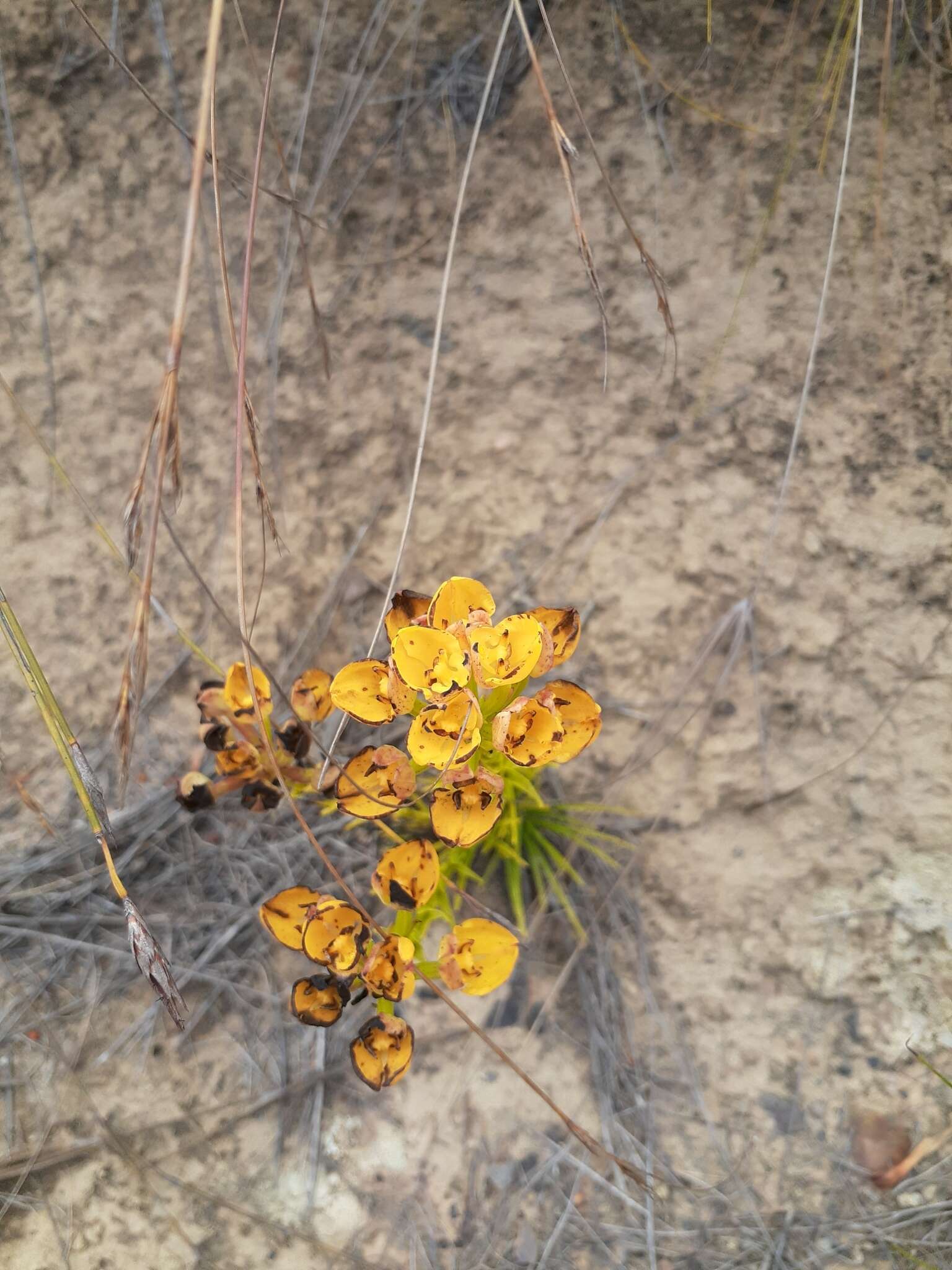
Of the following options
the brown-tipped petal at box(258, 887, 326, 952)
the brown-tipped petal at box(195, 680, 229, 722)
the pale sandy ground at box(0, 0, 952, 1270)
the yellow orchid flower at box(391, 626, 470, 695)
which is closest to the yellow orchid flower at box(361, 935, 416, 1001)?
the brown-tipped petal at box(258, 887, 326, 952)

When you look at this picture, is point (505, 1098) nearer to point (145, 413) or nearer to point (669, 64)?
point (145, 413)

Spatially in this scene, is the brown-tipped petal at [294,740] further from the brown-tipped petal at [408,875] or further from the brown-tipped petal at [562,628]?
the brown-tipped petal at [562,628]

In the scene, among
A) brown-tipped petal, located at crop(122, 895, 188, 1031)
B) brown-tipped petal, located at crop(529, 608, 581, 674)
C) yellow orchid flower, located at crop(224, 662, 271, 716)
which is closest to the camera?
brown-tipped petal, located at crop(122, 895, 188, 1031)

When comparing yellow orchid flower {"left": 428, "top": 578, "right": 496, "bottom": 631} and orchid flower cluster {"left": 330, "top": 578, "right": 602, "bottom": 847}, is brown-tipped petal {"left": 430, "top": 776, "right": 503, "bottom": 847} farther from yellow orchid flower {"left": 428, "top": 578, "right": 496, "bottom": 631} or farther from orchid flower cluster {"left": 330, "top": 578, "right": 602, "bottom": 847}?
yellow orchid flower {"left": 428, "top": 578, "right": 496, "bottom": 631}

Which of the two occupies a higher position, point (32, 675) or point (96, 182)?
point (96, 182)

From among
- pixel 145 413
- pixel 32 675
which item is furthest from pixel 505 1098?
pixel 145 413
